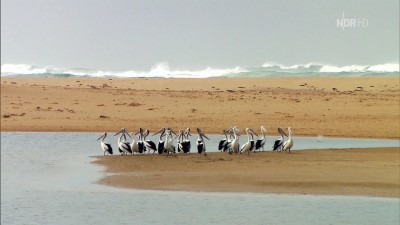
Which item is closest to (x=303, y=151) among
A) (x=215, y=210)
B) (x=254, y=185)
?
(x=254, y=185)

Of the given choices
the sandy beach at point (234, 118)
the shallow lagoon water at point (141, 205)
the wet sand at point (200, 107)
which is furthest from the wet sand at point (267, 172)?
the wet sand at point (200, 107)

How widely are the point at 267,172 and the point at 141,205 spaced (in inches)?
142

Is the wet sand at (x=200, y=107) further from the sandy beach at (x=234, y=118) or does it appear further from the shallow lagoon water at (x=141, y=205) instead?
the shallow lagoon water at (x=141, y=205)

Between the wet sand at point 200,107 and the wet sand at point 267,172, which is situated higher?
the wet sand at point 200,107

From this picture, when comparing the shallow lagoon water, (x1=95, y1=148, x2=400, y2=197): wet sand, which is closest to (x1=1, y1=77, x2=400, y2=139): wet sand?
(x1=95, y1=148, x2=400, y2=197): wet sand

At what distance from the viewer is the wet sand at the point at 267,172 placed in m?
11.6

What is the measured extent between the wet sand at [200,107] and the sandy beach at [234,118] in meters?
0.03

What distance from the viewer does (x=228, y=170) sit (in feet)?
43.4

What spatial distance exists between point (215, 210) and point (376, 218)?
6.75 feet

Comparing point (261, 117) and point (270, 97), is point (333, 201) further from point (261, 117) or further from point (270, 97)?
point (270, 97)

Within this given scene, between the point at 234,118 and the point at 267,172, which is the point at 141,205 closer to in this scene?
the point at 267,172

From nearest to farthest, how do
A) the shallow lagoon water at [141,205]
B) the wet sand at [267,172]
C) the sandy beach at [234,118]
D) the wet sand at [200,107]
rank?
1. the shallow lagoon water at [141,205]
2. the wet sand at [267,172]
3. the sandy beach at [234,118]
4. the wet sand at [200,107]

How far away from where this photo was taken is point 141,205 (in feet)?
32.7

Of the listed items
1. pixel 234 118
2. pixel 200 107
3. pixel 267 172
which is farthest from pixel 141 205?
pixel 200 107
